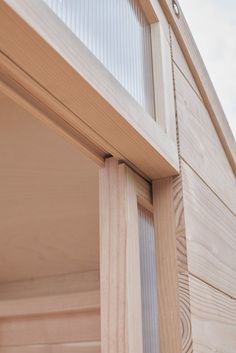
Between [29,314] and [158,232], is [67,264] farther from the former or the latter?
[158,232]

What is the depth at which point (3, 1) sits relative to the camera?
1.79ft

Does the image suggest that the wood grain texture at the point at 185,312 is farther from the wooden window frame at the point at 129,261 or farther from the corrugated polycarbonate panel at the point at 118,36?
the corrugated polycarbonate panel at the point at 118,36

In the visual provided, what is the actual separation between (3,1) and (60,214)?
1301mm

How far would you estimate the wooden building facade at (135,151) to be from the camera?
0.70 m

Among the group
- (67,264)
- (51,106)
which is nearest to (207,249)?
(51,106)

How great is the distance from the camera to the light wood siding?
935mm

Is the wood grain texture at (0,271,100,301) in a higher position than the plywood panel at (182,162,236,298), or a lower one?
higher

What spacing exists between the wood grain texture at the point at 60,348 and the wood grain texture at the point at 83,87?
1248mm

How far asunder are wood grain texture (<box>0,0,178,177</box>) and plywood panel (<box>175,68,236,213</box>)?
5.5 inches

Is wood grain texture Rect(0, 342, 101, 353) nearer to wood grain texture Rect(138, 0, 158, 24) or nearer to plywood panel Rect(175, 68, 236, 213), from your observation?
plywood panel Rect(175, 68, 236, 213)

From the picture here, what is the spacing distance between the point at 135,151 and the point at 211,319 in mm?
383

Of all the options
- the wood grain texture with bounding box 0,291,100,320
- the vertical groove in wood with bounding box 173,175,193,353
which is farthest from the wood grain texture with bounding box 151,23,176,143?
the wood grain texture with bounding box 0,291,100,320

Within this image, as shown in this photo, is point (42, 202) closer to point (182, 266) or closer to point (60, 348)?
point (60, 348)

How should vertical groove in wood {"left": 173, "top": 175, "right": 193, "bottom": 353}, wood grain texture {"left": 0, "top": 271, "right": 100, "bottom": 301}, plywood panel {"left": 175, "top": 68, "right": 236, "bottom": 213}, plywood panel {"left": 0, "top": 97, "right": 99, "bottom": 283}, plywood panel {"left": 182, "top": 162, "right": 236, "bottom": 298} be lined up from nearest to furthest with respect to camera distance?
vertical groove in wood {"left": 173, "top": 175, "right": 193, "bottom": 353}, plywood panel {"left": 182, "top": 162, "right": 236, "bottom": 298}, plywood panel {"left": 175, "top": 68, "right": 236, "bottom": 213}, plywood panel {"left": 0, "top": 97, "right": 99, "bottom": 283}, wood grain texture {"left": 0, "top": 271, "right": 100, "bottom": 301}
